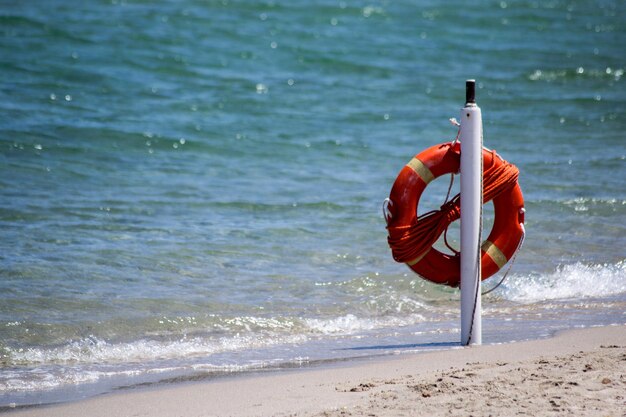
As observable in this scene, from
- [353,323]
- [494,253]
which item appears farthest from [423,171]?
[353,323]

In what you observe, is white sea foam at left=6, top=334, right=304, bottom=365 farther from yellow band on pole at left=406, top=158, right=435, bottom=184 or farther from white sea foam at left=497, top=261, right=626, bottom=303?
white sea foam at left=497, top=261, right=626, bottom=303

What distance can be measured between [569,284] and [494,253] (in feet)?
4.92

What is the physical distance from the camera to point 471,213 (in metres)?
5.10

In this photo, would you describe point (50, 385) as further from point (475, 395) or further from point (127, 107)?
point (127, 107)

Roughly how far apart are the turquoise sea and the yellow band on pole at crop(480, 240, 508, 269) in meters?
0.42

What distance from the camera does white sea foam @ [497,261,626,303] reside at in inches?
255

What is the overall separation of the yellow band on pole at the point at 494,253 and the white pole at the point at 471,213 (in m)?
0.26

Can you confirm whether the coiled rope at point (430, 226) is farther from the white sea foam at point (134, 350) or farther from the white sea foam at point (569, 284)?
the white sea foam at point (569, 284)

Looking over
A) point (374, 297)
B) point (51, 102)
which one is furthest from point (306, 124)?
point (374, 297)

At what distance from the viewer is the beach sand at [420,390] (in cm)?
395

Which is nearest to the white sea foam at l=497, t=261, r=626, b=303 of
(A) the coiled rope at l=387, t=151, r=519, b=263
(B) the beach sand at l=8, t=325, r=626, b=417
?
(A) the coiled rope at l=387, t=151, r=519, b=263

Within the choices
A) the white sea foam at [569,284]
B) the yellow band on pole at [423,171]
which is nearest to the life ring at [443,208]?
the yellow band on pole at [423,171]

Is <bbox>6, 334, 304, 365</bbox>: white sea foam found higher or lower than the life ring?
lower

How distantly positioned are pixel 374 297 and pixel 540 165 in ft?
16.1
